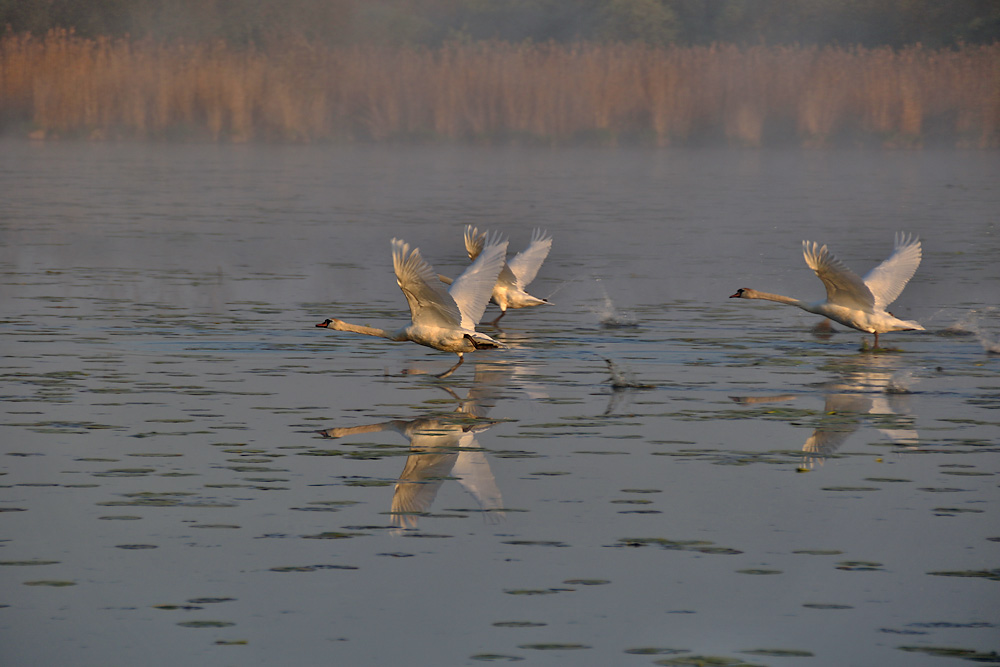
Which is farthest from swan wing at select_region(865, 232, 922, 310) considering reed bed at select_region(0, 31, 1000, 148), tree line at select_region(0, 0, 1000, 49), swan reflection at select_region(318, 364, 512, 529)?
tree line at select_region(0, 0, 1000, 49)

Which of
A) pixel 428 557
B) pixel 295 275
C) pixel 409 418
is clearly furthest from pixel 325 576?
pixel 295 275

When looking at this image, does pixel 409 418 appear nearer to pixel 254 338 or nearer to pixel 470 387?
pixel 470 387

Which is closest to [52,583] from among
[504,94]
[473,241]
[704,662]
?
[704,662]

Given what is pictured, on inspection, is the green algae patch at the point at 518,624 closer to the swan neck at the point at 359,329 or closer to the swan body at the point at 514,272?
the swan neck at the point at 359,329

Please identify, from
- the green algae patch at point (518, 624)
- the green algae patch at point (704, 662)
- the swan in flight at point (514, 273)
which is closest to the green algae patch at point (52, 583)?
the green algae patch at point (518, 624)

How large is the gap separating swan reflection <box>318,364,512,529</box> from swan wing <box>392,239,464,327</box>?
0.71 meters

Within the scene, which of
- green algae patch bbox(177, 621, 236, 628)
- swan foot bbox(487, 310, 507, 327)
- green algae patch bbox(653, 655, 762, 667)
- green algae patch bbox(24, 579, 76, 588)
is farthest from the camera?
swan foot bbox(487, 310, 507, 327)

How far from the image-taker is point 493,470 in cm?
735

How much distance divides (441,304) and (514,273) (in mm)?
3494

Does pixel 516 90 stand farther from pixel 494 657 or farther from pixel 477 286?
pixel 494 657

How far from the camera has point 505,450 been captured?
782 centimetres

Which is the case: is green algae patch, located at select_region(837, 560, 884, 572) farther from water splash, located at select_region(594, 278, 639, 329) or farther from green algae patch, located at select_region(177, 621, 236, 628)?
water splash, located at select_region(594, 278, 639, 329)

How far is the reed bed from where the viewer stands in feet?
108

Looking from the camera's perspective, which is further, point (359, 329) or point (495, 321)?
point (495, 321)
